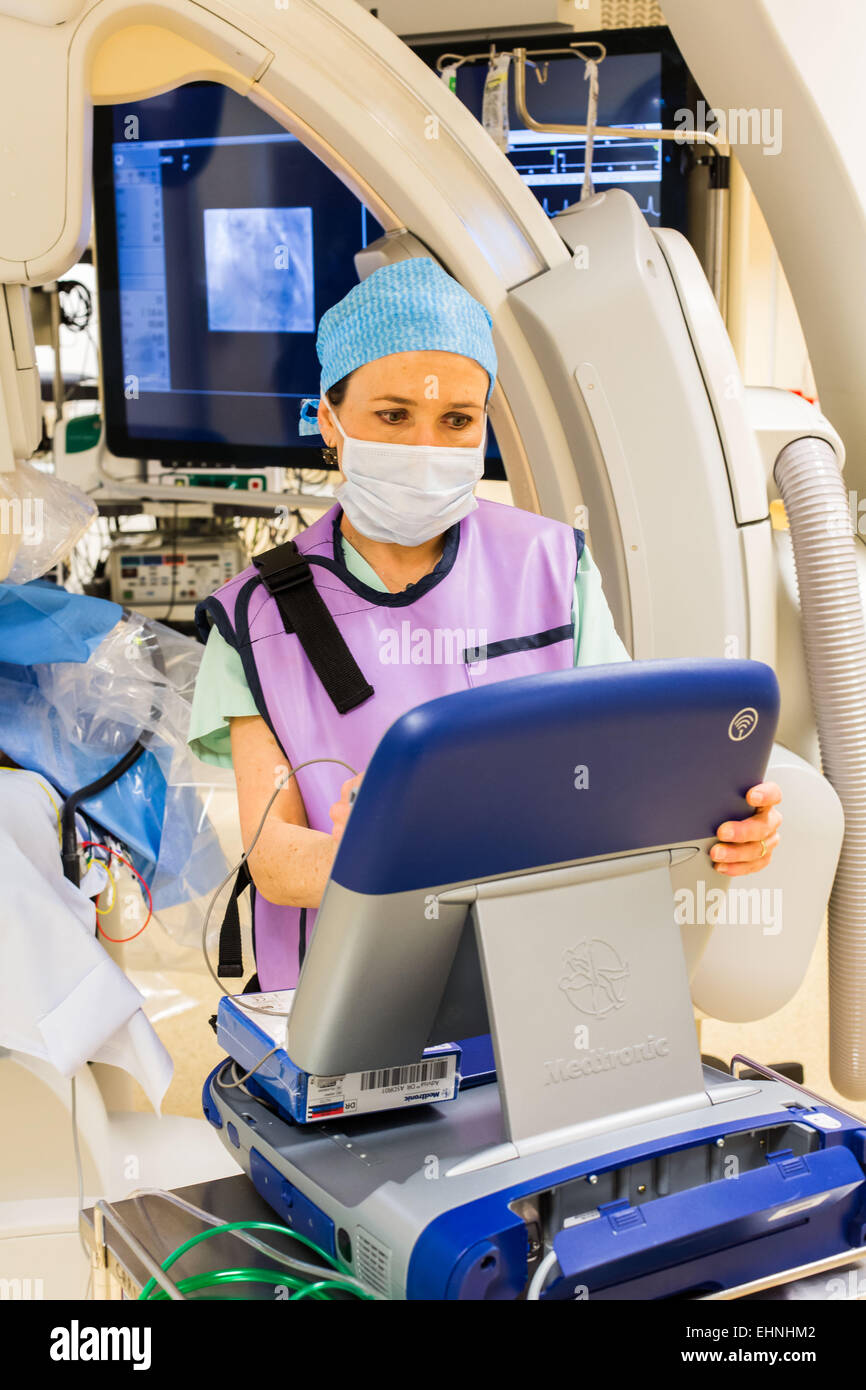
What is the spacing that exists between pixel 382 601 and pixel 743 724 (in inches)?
22.6

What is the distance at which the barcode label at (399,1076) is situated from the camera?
3.23 ft

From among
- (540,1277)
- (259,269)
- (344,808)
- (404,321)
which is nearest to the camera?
(540,1277)

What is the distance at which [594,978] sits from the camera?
0.92 m

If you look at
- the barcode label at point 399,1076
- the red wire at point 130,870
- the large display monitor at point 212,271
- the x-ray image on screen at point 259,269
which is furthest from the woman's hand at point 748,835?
the x-ray image on screen at point 259,269

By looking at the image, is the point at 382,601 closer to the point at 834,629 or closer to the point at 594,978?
the point at 594,978

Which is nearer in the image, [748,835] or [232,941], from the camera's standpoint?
[748,835]

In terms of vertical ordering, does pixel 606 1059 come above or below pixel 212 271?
below

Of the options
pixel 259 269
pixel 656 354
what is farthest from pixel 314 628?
pixel 259 269

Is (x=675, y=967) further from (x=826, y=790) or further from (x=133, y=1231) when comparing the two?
(x=826, y=790)

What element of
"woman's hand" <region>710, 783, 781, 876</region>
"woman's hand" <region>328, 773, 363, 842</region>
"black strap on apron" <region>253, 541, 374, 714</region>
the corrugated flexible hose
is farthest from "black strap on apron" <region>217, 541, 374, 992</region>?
the corrugated flexible hose

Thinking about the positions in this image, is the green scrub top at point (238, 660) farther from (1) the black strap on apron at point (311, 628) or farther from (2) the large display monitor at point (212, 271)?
(2) the large display monitor at point (212, 271)

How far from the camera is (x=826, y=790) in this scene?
1824 millimetres

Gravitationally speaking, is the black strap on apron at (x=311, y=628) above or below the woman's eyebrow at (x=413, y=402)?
below

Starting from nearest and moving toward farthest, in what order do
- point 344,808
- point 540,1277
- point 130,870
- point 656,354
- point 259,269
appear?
1. point 540,1277
2. point 344,808
3. point 656,354
4. point 130,870
5. point 259,269
